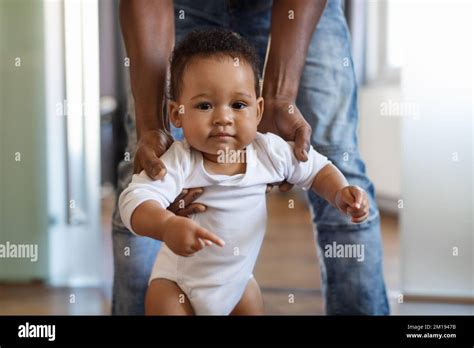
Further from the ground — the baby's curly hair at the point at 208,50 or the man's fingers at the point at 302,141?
the baby's curly hair at the point at 208,50

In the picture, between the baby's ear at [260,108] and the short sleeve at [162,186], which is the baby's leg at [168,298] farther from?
the baby's ear at [260,108]

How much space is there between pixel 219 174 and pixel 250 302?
0.20 meters

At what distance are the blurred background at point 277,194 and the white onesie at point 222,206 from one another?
6 centimetres

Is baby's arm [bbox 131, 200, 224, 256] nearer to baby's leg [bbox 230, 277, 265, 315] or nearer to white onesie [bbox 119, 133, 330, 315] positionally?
white onesie [bbox 119, 133, 330, 315]

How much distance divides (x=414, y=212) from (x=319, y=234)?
0.88ft

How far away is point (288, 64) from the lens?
3.17 ft

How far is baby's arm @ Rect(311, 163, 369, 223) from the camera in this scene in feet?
2.97

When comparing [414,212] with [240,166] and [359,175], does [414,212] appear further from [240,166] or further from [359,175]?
[240,166]

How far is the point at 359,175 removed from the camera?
3.24 feet

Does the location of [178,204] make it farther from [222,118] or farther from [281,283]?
[281,283]

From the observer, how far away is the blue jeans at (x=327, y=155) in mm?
961

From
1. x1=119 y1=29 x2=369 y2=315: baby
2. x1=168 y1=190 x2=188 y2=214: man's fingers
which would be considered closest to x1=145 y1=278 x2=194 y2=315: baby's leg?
x1=119 y1=29 x2=369 y2=315: baby

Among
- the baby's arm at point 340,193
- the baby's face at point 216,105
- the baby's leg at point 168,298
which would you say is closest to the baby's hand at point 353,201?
the baby's arm at point 340,193

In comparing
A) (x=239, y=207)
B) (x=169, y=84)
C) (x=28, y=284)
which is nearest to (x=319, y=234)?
(x=239, y=207)
